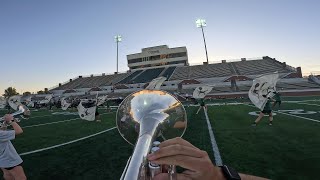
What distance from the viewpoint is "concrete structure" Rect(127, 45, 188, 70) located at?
8094 cm

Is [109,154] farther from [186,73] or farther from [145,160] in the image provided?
[186,73]

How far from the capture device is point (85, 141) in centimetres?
991

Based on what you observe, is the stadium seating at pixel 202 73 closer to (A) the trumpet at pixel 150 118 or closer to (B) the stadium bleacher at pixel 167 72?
(B) the stadium bleacher at pixel 167 72

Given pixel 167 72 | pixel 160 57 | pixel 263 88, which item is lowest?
pixel 263 88

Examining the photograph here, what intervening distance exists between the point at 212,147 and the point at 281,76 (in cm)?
4900

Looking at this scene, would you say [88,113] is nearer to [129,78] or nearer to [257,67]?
[257,67]

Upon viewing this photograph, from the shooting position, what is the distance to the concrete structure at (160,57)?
80938 mm

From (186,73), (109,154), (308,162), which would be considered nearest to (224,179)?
(308,162)

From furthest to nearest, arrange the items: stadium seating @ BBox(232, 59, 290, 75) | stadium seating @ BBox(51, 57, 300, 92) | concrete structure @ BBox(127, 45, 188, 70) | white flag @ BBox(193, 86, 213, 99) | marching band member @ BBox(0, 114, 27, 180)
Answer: concrete structure @ BBox(127, 45, 188, 70)
stadium seating @ BBox(51, 57, 300, 92)
stadium seating @ BBox(232, 59, 290, 75)
white flag @ BBox(193, 86, 213, 99)
marching band member @ BBox(0, 114, 27, 180)

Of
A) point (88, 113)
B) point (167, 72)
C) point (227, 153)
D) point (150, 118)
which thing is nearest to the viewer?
point (150, 118)

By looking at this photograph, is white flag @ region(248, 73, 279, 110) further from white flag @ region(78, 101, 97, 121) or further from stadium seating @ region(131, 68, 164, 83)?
stadium seating @ region(131, 68, 164, 83)

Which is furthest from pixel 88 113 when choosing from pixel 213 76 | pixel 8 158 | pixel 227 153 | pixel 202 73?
pixel 202 73

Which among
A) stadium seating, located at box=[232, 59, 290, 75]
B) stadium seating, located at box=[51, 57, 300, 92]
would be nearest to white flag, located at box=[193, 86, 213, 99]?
stadium seating, located at box=[51, 57, 300, 92]

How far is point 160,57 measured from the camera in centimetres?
8256
